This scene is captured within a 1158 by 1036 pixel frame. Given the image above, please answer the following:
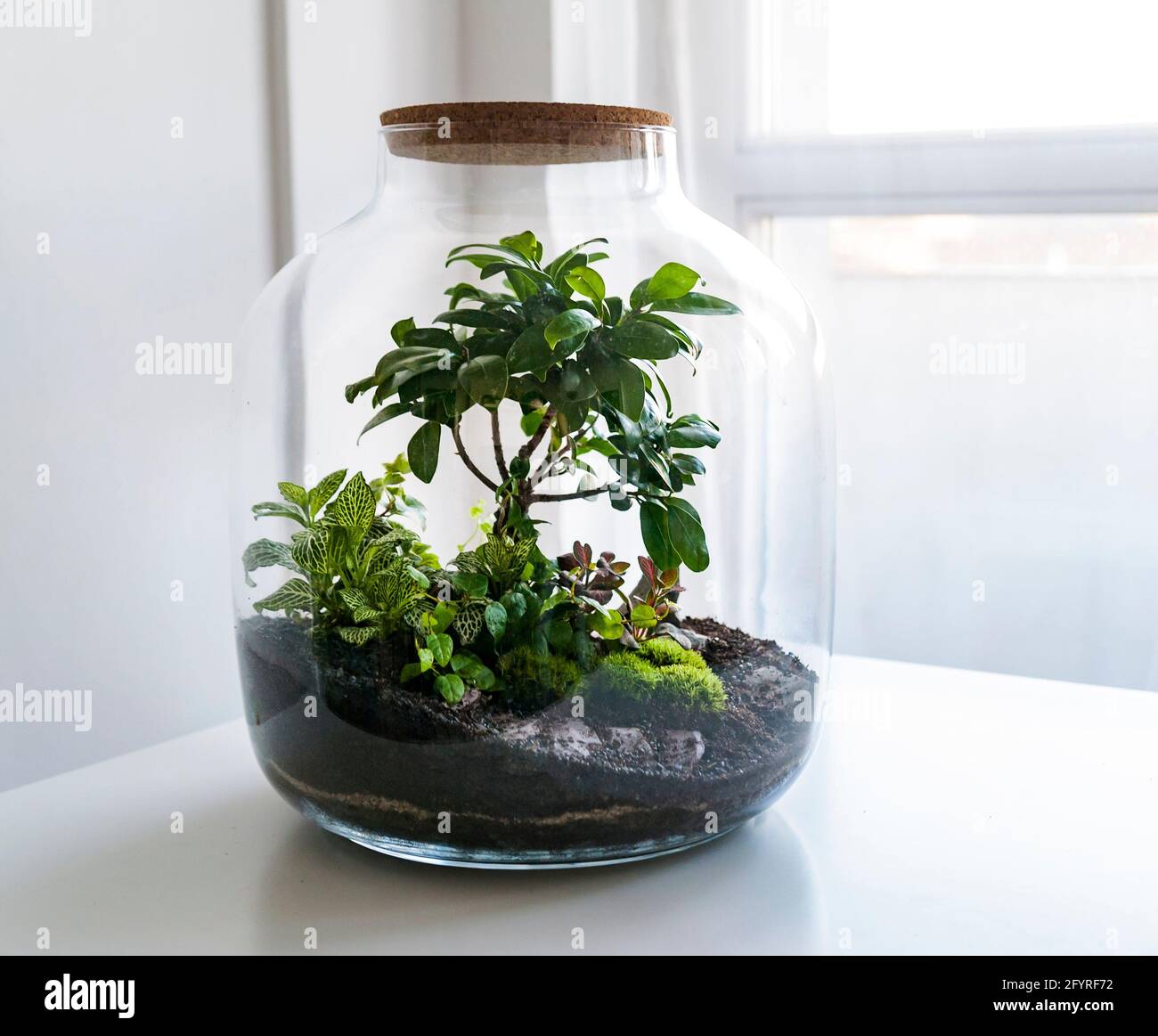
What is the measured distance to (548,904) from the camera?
866mm

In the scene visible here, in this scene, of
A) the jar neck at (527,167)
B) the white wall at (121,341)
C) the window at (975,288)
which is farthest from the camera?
the window at (975,288)

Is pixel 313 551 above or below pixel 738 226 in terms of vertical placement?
below

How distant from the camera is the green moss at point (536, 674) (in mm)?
862

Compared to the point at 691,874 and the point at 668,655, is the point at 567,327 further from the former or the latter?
the point at 691,874

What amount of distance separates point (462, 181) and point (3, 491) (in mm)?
476

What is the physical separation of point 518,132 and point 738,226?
0.81 meters

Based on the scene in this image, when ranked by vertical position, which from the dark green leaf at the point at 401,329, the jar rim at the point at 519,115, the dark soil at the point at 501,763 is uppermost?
the jar rim at the point at 519,115

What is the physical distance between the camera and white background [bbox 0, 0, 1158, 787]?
111 centimetres

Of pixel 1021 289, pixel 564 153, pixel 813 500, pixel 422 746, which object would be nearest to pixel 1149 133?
pixel 1021 289

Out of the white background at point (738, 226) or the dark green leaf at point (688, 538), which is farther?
the white background at point (738, 226)

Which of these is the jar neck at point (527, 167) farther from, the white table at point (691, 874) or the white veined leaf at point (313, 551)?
the white table at point (691, 874)

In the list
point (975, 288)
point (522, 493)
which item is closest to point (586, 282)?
point (522, 493)

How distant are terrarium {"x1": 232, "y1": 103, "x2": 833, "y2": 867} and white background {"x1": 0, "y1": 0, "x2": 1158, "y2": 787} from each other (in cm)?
19

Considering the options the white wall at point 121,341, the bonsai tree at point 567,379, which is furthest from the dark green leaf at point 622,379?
the white wall at point 121,341
